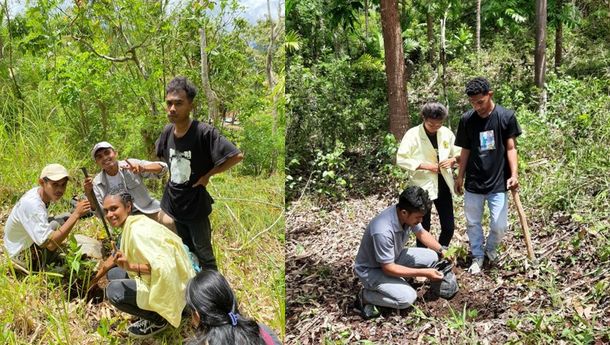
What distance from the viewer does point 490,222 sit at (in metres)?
2.77

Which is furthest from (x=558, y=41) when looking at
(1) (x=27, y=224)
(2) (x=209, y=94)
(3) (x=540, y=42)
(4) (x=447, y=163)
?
(1) (x=27, y=224)

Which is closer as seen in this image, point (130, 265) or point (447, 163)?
point (130, 265)

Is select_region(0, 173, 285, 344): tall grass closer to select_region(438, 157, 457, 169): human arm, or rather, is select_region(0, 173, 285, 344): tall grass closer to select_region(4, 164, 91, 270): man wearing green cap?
select_region(4, 164, 91, 270): man wearing green cap

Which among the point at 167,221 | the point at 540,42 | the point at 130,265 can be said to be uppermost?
the point at 540,42

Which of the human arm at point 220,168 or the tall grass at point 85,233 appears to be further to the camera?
the tall grass at point 85,233

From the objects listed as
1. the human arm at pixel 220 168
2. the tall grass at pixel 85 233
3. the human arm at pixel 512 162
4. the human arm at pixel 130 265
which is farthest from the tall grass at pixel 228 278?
the human arm at pixel 512 162

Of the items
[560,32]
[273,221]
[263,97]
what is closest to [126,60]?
[263,97]

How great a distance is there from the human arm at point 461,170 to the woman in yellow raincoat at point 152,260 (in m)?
1.63

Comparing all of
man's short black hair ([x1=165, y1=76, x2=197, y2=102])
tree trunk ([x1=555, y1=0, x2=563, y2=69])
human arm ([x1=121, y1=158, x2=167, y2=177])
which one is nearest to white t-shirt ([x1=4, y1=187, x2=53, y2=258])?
human arm ([x1=121, y1=158, x2=167, y2=177])

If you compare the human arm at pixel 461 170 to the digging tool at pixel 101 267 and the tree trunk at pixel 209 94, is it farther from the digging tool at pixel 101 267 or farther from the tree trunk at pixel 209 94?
the digging tool at pixel 101 267

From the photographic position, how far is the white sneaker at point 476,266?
259cm

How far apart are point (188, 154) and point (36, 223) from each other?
37.3 inches

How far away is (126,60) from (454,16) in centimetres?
265

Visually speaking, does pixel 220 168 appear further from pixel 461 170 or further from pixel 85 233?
pixel 461 170
